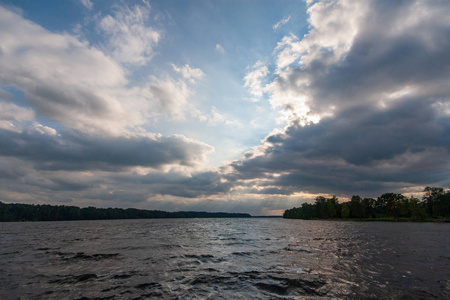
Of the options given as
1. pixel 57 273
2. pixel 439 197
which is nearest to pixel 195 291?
pixel 57 273

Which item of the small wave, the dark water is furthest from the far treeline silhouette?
the small wave

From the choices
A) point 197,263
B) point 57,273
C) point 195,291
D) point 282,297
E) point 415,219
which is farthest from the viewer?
point 415,219

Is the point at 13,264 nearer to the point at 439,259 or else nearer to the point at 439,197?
the point at 439,259

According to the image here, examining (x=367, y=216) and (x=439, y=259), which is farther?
(x=367, y=216)

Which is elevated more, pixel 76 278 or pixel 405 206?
pixel 405 206

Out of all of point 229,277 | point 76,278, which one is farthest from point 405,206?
point 76,278

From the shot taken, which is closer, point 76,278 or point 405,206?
point 76,278

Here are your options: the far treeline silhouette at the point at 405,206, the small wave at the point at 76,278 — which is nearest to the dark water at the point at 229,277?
the small wave at the point at 76,278

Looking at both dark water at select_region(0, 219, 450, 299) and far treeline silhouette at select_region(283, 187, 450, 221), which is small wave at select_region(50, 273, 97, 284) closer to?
dark water at select_region(0, 219, 450, 299)

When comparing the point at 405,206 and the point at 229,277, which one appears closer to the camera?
the point at 229,277

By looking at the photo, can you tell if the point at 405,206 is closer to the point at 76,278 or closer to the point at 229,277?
the point at 229,277

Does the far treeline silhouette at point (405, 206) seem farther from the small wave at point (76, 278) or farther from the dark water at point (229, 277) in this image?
the small wave at point (76, 278)

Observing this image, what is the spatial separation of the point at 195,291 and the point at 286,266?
9.55 metres

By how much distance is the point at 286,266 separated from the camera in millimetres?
19625
